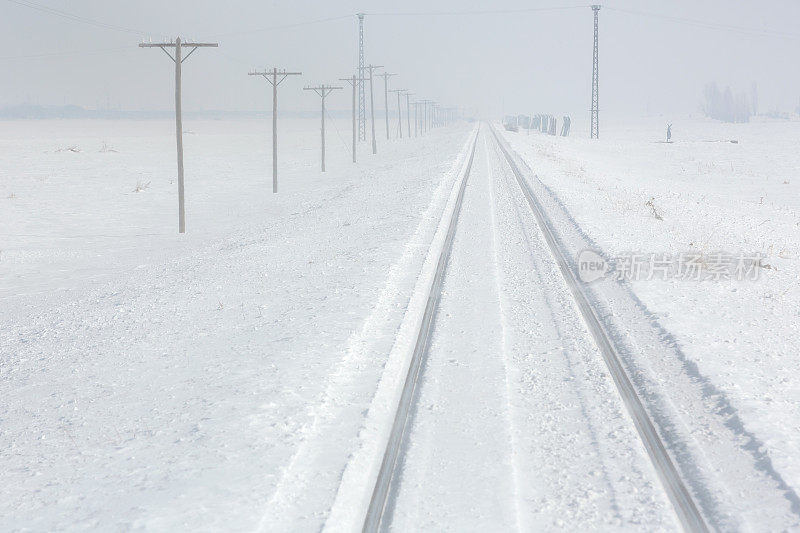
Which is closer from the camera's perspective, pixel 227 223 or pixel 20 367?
pixel 20 367

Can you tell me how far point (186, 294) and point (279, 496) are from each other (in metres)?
8.93

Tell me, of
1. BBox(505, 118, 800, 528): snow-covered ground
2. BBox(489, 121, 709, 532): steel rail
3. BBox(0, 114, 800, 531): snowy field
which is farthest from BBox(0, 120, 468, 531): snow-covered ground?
BBox(505, 118, 800, 528): snow-covered ground

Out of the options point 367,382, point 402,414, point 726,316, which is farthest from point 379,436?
point 726,316

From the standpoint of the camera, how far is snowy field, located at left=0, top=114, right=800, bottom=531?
226 inches

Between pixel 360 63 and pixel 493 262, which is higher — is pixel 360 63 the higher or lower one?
the higher one

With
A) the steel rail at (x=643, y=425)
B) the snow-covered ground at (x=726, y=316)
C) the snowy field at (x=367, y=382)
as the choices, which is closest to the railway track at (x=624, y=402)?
the steel rail at (x=643, y=425)

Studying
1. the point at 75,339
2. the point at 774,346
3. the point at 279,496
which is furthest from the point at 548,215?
→ the point at 279,496

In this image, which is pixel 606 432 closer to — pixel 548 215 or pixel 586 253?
pixel 586 253

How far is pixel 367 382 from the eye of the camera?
812 centimetres

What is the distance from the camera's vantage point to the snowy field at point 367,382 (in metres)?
5.75

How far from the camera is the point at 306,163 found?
58781mm

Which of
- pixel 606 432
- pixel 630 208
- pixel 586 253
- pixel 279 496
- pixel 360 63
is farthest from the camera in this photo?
pixel 360 63

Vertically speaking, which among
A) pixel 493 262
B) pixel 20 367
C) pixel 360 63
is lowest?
pixel 20 367

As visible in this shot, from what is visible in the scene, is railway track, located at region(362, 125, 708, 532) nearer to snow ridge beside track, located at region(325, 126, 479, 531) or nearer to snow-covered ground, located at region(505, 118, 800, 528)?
snow ridge beside track, located at region(325, 126, 479, 531)
